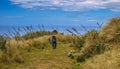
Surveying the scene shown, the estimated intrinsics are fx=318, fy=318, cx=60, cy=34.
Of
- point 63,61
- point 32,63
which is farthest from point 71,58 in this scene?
point 32,63

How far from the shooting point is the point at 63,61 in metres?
19.5

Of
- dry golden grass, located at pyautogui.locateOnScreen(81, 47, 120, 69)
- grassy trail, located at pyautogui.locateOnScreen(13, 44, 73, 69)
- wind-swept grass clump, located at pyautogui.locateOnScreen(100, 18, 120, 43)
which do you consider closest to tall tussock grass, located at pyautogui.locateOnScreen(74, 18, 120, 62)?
wind-swept grass clump, located at pyautogui.locateOnScreen(100, 18, 120, 43)

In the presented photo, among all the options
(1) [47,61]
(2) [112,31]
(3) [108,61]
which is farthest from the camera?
(2) [112,31]

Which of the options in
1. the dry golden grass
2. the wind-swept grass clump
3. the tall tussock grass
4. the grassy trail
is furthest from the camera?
the wind-swept grass clump

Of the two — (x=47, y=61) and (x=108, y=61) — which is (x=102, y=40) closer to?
(x=47, y=61)

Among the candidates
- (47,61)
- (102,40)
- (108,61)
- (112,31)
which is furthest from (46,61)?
(108,61)

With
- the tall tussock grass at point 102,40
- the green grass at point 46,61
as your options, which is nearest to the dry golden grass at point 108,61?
the tall tussock grass at point 102,40

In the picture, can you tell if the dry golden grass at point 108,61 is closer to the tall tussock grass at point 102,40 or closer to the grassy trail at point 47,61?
the tall tussock grass at point 102,40

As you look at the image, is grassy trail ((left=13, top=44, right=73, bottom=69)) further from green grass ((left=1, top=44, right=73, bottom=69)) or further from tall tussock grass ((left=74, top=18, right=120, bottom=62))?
tall tussock grass ((left=74, top=18, right=120, bottom=62))

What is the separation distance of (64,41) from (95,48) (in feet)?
40.2

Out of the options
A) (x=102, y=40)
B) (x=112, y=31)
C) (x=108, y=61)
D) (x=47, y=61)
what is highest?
(x=112, y=31)

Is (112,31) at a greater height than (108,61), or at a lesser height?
greater

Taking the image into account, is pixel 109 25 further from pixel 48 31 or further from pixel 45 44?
pixel 48 31

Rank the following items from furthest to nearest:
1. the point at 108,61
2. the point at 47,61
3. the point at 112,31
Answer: the point at 112,31
the point at 47,61
the point at 108,61
